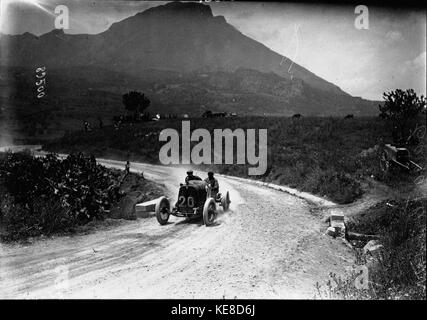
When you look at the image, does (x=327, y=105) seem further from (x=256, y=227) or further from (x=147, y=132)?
(x=256, y=227)

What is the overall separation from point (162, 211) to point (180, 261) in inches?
131

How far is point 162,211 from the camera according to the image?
10.5 meters

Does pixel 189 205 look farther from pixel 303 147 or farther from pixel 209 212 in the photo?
pixel 303 147

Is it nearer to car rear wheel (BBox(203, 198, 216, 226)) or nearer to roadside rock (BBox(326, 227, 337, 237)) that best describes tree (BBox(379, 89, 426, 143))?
roadside rock (BBox(326, 227, 337, 237))

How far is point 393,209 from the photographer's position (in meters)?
9.36

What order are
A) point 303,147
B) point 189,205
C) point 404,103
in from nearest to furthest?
point 189,205 → point 404,103 → point 303,147

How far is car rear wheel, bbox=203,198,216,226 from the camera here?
10.0m

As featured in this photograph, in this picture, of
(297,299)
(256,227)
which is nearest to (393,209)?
(256,227)

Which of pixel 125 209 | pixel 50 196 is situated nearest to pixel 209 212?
pixel 125 209

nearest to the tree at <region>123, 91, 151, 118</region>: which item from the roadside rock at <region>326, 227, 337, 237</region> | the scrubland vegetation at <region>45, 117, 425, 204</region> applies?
the scrubland vegetation at <region>45, 117, 425, 204</region>

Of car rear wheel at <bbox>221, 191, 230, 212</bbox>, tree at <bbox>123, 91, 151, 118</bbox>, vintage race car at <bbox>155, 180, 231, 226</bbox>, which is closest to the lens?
vintage race car at <bbox>155, 180, 231, 226</bbox>

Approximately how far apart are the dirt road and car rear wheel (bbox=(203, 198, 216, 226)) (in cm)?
27

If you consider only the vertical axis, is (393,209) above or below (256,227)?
above
